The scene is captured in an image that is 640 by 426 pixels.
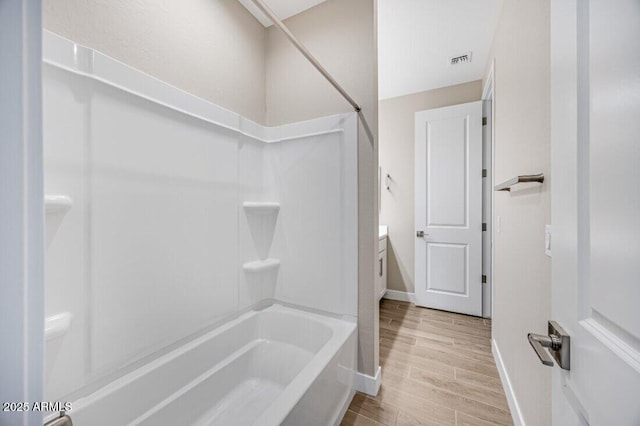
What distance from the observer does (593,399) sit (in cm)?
41

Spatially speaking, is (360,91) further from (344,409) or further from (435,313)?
(435,313)

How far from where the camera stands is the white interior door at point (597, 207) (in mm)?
339

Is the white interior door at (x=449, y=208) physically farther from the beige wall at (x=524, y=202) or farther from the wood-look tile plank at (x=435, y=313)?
the beige wall at (x=524, y=202)

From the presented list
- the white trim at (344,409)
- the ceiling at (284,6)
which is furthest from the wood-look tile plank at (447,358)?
the ceiling at (284,6)

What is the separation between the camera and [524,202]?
1.24 metres

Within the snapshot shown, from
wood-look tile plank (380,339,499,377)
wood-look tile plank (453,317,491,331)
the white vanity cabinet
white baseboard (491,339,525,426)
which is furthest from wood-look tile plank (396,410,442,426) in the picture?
the white vanity cabinet

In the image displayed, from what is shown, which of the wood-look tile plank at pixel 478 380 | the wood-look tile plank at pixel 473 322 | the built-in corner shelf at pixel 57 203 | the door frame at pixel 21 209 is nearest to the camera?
the door frame at pixel 21 209

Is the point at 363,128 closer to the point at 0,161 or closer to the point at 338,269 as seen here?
the point at 338,269

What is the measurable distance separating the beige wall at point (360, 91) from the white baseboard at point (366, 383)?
0.04 metres

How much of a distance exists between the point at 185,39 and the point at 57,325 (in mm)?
1478

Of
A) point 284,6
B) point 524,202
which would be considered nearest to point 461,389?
point 524,202

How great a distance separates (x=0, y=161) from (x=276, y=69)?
2056 millimetres

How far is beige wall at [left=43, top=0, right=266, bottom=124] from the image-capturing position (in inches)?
39.2

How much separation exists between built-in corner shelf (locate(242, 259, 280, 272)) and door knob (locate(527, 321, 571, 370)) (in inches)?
59.6
